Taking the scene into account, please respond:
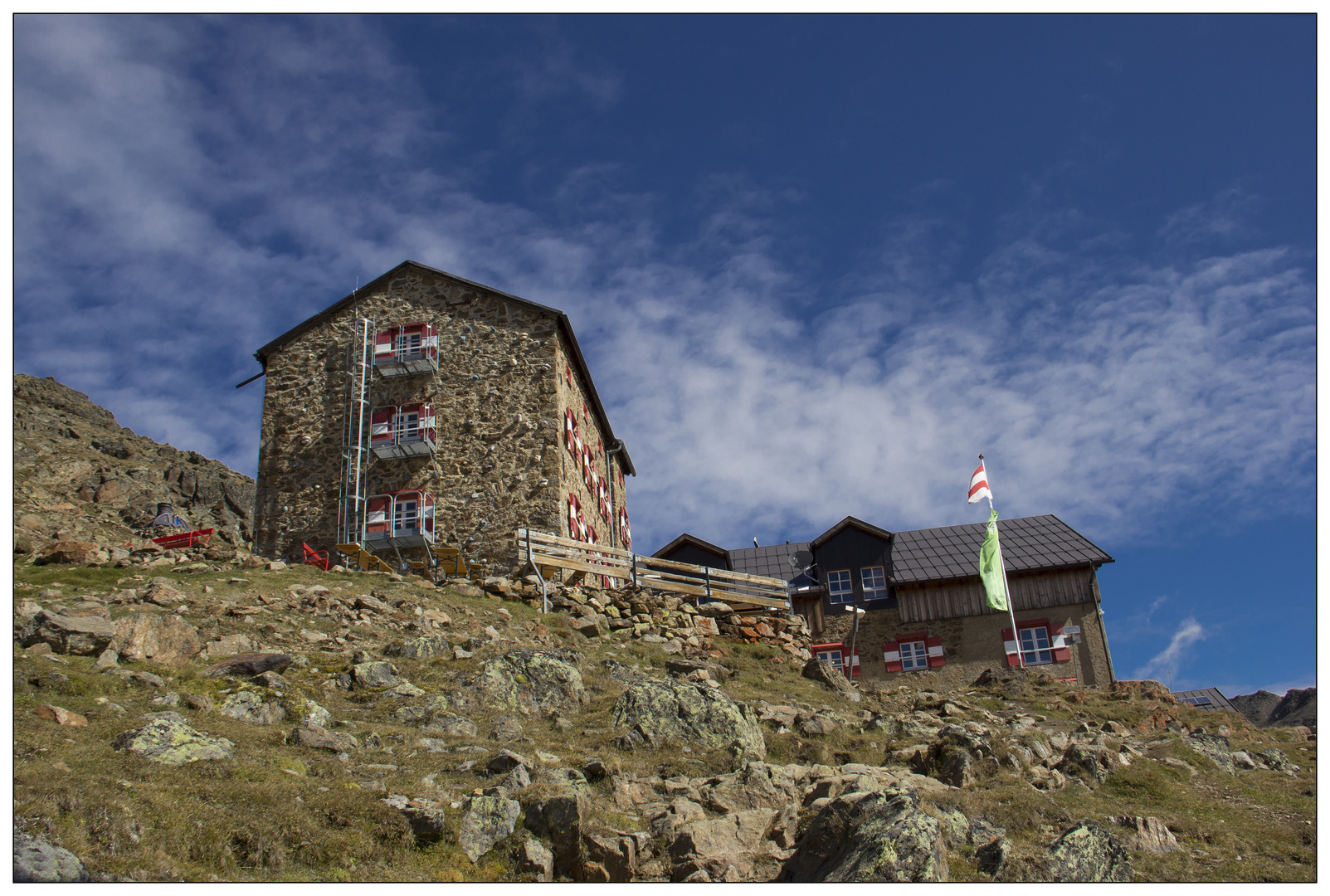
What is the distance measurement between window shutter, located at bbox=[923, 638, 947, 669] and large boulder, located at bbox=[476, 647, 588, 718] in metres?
21.1

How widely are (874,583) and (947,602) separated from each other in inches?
111

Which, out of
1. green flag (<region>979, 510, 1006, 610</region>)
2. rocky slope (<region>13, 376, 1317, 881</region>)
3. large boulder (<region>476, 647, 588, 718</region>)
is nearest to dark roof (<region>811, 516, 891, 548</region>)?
green flag (<region>979, 510, 1006, 610</region>)

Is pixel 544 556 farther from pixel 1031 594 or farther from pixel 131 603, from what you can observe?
pixel 1031 594

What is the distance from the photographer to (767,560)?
3759 cm

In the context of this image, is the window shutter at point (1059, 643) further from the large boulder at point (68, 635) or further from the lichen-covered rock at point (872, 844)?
the large boulder at point (68, 635)

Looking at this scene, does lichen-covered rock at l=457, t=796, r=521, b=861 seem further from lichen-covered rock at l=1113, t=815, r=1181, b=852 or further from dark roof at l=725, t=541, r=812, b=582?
dark roof at l=725, t=541, r=812, b=582

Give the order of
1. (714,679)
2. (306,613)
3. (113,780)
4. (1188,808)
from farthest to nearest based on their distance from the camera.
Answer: (714,679) → (306,613) → (1188,808) → (113,780)

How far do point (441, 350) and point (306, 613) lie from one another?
15.2 m

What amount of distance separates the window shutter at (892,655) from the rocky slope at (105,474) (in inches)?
991

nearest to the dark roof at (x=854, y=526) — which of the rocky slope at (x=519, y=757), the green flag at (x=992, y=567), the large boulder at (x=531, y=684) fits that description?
the green flag at (x=992, y=567)

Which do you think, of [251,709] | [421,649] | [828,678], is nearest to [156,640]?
[251,709]

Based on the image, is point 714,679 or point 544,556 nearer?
point 714,679

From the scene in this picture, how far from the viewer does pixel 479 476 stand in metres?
27.5

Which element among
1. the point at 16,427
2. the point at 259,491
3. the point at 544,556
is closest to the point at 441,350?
the point at 259,491
